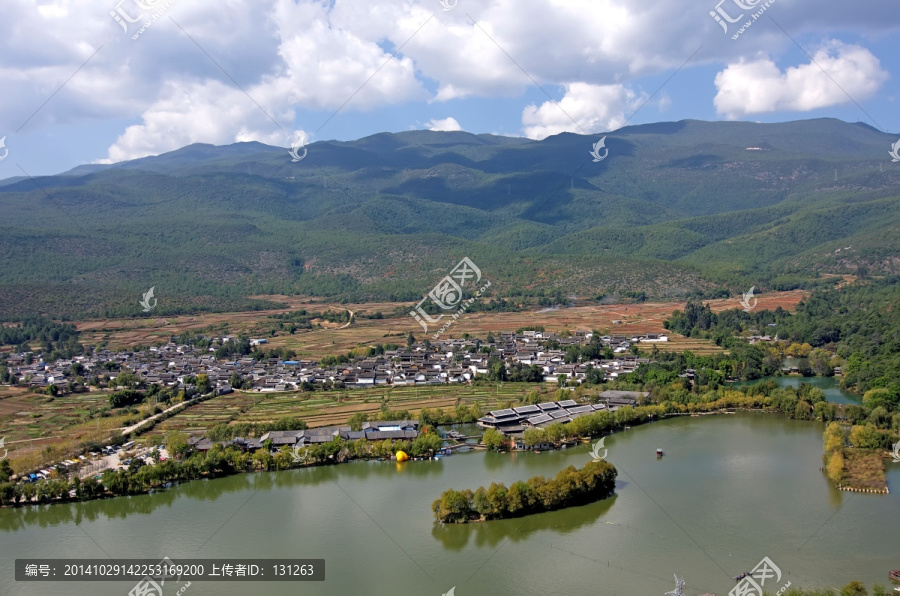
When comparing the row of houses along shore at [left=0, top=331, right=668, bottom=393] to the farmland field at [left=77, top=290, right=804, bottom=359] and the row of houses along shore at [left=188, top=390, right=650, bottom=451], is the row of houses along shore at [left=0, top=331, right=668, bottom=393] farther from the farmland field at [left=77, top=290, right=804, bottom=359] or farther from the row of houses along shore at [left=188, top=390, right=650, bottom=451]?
the row of houses along shore at [left=188, top=390, right=650, bottom=451]

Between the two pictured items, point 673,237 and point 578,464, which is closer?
point 578,464

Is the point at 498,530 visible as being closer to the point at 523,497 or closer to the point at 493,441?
the point at 523,497

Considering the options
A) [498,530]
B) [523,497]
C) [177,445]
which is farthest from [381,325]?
[498,530]

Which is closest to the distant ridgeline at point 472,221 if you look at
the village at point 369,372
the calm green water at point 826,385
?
the village at point 369,372

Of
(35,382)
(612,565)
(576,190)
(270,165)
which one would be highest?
(270,165)

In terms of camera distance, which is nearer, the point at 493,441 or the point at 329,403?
the point at 493,441

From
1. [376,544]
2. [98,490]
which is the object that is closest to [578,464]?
[376,544]

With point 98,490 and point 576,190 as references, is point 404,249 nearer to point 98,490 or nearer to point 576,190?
point 576,190
